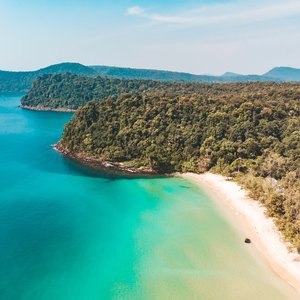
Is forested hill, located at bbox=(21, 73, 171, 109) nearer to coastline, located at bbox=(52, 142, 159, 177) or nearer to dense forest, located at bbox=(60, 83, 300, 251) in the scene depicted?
dense forest, located at bbox=(60, 83, 300, 251)

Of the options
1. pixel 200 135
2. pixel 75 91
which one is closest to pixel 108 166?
pixel 200 135

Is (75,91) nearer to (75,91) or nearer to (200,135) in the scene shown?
(75,91)

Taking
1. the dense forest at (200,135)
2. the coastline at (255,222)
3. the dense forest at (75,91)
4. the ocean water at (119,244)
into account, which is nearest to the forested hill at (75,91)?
the dense forest at (75,91)

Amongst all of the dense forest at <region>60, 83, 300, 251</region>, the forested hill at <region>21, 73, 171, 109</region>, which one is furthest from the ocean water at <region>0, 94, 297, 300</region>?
the forested hill at <region>21, 73, 171, 109</region>

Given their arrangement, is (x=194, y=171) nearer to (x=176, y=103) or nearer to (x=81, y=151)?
(x=176, y=103)

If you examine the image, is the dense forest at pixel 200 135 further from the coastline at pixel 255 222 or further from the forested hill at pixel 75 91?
the forested hill at pixel 75 91
